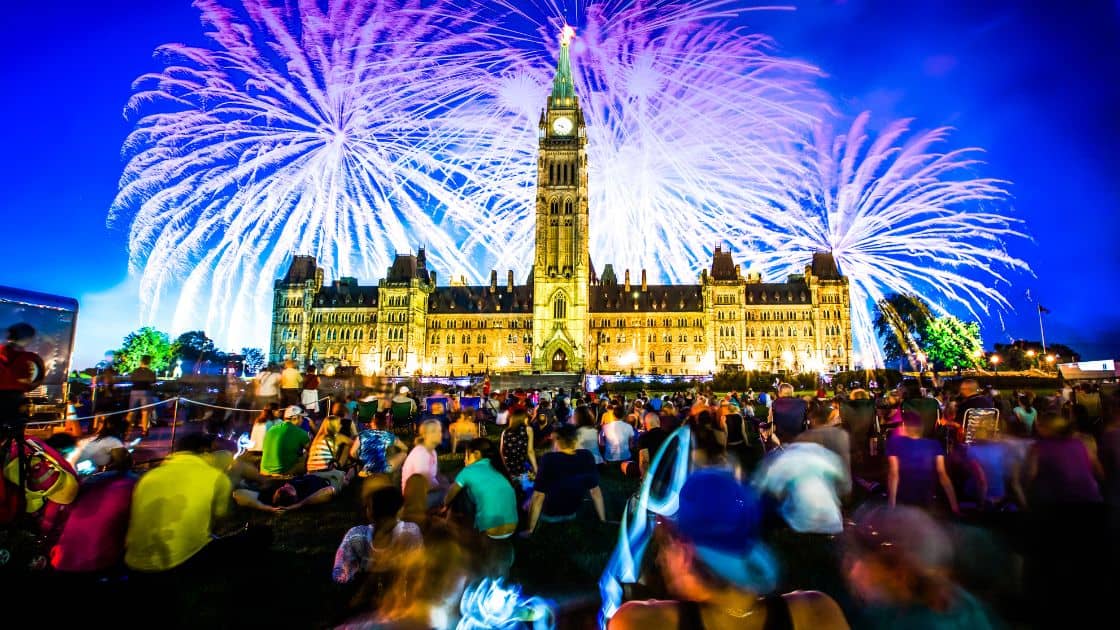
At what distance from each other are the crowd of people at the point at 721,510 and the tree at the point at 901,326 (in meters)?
75.1

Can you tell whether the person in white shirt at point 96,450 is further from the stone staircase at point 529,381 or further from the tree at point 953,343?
the tree at point 953,343

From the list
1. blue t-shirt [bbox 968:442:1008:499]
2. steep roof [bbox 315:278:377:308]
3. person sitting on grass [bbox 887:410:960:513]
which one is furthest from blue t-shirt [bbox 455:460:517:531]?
steep roof [bbox 315:278:377:308]

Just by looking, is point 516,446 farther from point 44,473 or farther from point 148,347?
point 148,347

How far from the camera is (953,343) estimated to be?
68250mm

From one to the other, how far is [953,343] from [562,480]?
7533 cm

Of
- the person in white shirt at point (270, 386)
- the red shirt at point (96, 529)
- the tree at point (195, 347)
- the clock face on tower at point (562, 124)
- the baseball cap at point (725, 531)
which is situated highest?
the clock face on tower at point (562, 124)

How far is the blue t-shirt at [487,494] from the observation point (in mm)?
6090

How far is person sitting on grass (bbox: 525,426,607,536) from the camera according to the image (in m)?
7.25

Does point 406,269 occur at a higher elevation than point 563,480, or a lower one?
higher

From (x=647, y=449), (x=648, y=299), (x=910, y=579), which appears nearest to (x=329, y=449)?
(x=647, y=449)

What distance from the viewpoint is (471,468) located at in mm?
6090

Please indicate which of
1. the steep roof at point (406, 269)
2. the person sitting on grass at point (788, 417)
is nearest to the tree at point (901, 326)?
the steep roof at point (406, 269)

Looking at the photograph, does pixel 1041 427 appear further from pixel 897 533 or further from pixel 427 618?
pixel 427 618

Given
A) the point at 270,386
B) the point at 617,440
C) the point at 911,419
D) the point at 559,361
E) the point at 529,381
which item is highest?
the point at 559,361
